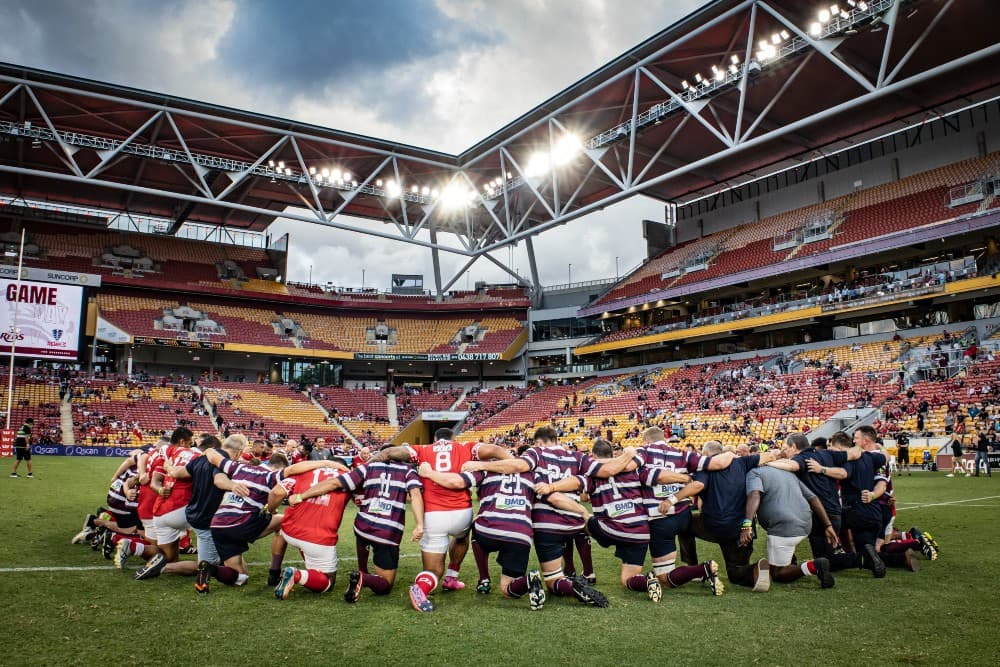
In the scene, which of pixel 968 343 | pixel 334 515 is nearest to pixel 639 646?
pixel 334 515

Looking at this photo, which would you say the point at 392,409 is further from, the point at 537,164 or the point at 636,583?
the point at 636,583

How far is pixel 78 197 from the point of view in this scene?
46.6m

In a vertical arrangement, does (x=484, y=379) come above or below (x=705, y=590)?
above

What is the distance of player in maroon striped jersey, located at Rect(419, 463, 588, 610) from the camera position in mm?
6344

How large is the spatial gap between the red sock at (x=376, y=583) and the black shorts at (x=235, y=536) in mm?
1310

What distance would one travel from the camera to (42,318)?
33.5m

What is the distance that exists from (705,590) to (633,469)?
58.5 inches

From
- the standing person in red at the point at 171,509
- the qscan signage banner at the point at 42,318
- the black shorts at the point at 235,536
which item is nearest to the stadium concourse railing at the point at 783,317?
the black shorts at the point at 235,536

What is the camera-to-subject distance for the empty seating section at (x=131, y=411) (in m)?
33.7

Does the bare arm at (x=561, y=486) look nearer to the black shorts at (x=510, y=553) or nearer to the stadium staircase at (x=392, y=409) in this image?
the black shorts at (x=510, y=553)

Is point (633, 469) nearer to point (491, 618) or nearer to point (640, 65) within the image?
point (491, 618)

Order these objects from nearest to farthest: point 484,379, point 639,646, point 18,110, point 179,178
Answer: point 639,646, point 18,110, point 179,178, point 484,379

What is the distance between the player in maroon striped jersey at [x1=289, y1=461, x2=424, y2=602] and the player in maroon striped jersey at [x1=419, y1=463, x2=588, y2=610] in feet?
0.90

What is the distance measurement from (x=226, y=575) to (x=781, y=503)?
19.1 feet
